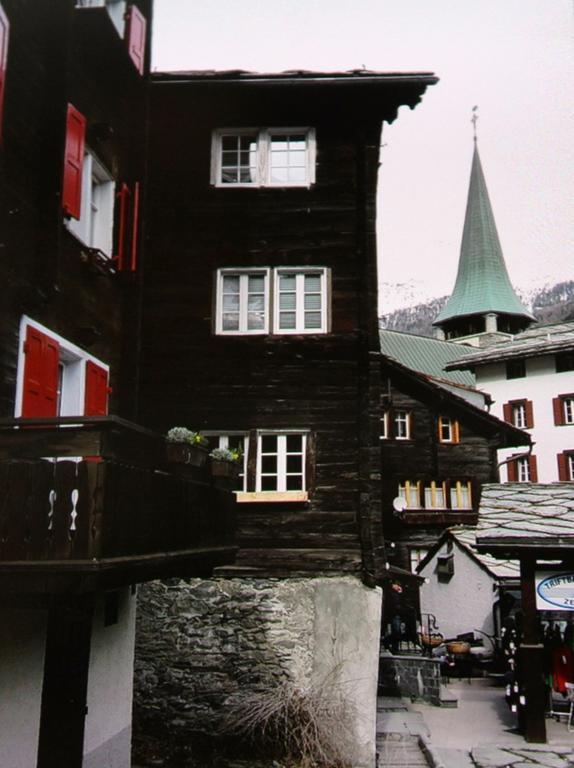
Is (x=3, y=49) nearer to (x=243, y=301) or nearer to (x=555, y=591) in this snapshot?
(x=243, y=301)

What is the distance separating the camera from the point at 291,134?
16.3 meters

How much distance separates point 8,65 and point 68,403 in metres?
4.03

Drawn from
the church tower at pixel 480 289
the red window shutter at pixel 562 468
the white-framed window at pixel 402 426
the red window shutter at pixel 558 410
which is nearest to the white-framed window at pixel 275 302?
the white-framed window at pixel 402 426

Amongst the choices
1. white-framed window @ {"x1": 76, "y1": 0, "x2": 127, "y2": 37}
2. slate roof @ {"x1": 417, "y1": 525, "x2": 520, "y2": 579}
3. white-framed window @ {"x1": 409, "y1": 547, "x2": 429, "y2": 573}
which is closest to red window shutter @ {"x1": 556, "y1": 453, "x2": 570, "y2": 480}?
→ white-framed window @ {"x1": 409, "y1": 547, "x2": 429, "y2": 573}

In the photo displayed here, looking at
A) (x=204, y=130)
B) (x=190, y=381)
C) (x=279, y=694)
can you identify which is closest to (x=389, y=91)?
(x=204, y=130)

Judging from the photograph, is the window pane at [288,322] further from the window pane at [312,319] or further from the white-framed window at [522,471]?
the white-framed window at [522,471]

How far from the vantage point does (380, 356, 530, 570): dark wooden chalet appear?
33.0 meters

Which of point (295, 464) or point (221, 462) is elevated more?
point (295, 464)

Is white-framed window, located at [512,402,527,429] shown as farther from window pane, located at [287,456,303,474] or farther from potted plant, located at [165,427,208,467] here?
potted plant, located at [165,427,208,467]

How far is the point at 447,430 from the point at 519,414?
13.7 metres

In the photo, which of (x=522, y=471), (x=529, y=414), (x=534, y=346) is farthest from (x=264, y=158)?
(x=522, y=471)

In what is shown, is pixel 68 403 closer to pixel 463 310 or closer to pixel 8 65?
pixel 8 65

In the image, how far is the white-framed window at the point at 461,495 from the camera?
33656 millimetres

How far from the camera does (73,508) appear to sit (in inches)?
265
